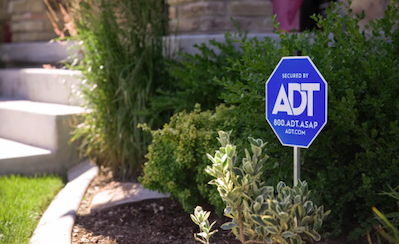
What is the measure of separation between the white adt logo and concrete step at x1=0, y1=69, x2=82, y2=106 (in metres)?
3.47

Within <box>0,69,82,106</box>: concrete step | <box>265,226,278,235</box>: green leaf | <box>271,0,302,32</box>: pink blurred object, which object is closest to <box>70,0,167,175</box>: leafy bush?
<box>0,69,82,106</box>: concrete step

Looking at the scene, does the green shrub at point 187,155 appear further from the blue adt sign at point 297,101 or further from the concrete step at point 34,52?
the concrete step at point 34,52

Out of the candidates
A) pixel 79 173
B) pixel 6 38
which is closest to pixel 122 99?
pixel 79 173

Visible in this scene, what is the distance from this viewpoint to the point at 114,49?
4.20 m

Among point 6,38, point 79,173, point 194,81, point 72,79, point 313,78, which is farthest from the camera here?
point 6,38

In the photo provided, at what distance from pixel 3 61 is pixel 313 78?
726 cm

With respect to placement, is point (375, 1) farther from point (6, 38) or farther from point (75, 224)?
point (6, 38)

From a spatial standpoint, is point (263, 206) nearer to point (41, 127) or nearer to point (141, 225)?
point (141, 225)

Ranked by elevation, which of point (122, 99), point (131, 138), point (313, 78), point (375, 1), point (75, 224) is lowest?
point (75, 224)

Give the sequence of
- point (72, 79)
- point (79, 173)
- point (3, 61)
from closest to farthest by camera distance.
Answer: point (79, 173) < point (72, 79) < point (3, 61)

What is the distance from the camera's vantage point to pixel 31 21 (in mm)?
7961

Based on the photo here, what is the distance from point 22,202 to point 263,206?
221 cm

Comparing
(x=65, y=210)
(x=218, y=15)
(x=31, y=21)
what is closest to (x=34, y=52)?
(x=31, y=21)

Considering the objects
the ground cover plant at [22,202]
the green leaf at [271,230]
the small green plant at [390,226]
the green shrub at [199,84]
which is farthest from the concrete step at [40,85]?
the small green plant at [390,226]
